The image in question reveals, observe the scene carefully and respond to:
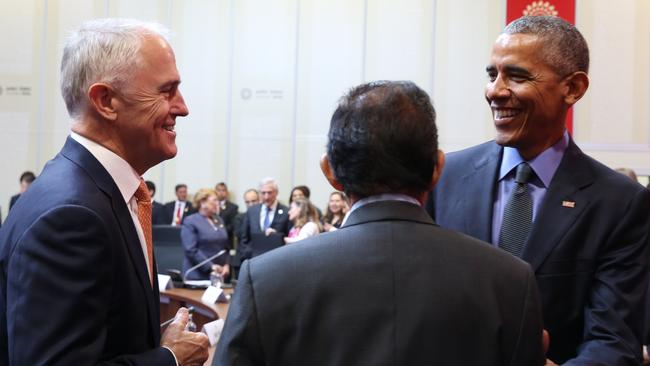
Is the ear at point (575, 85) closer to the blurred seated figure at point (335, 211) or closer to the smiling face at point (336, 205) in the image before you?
the blurred seated figure at point (335, 211)

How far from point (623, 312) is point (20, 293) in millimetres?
1402

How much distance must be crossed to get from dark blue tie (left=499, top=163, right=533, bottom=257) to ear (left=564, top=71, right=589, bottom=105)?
0.74 feet

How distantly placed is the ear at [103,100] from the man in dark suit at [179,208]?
1132 centimetres

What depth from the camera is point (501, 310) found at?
1.49m

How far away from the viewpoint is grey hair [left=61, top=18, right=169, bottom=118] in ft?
6.61

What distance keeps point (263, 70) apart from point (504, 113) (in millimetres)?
12401

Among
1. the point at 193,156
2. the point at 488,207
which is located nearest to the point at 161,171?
the point at 193,156

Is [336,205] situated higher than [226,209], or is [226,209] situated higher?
[336,205]

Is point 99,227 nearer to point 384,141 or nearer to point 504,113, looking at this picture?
point 384,141

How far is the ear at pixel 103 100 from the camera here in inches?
78.6

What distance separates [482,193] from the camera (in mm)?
2254

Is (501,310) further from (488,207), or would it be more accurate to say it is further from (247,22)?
(247,22)

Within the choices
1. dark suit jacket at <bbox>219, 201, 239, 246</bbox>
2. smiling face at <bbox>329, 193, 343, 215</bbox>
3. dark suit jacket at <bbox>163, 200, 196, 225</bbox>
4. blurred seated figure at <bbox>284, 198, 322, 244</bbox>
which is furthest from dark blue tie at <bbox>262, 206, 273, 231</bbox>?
dark suit jacket at <bbox>163, 200, 196, 225</bbox>

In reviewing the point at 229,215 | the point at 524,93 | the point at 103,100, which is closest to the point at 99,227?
the point at 103,100
